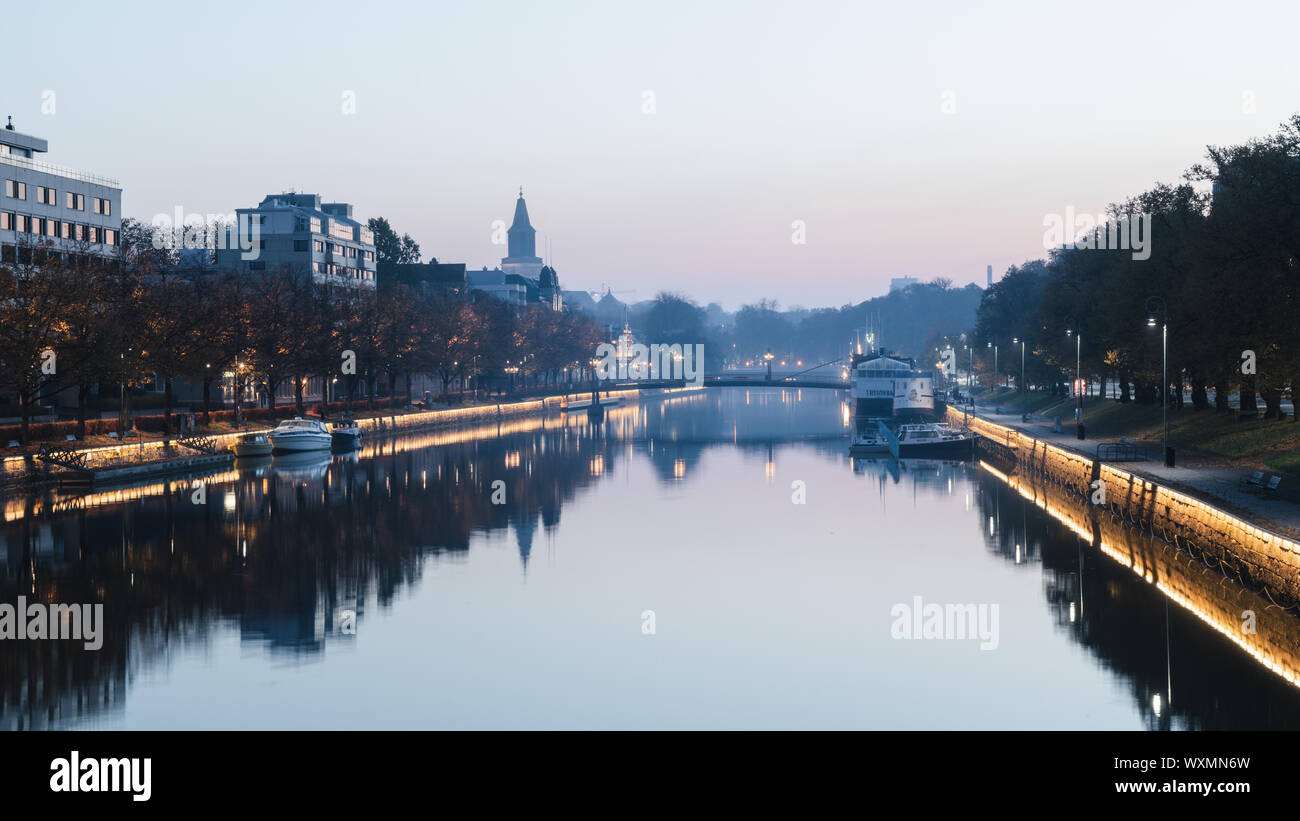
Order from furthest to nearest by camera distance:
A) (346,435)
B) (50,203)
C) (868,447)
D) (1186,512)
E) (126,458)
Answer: (50,203)
(868,447)
(346,435)
(126,458)
(1186,512)

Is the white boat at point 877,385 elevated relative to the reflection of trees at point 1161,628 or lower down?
elevated

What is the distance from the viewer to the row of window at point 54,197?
112875 millimetres

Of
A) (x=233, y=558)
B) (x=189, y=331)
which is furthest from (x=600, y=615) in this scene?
(x=189, y=331)

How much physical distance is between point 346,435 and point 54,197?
4321cm

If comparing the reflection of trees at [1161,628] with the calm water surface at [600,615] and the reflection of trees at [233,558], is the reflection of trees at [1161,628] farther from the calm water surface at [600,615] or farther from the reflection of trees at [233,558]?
the reflection of trees at [233,558]

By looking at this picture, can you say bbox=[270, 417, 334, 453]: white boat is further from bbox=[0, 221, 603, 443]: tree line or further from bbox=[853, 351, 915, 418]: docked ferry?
bbox=[853, 351, 915, 418]: docked ferry

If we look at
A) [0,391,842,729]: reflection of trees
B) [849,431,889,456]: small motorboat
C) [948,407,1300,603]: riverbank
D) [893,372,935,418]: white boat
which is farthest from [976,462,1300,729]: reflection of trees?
[893,372,935,418]: white boat

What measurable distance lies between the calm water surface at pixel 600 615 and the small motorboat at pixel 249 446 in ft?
47.8

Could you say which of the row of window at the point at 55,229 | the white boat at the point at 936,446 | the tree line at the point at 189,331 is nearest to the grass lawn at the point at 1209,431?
the white boat at the point at 936,446

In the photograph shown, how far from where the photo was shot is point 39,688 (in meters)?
28.5

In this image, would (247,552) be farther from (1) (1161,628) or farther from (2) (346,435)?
(2) (346,435)

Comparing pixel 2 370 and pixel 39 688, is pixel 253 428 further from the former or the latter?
pixel 39 688

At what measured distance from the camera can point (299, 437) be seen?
9219 cm
